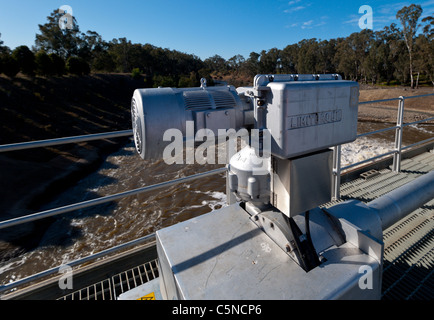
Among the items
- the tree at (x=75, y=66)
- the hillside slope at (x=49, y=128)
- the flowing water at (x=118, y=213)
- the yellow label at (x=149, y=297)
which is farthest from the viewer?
the tree at (x=75, y=66)

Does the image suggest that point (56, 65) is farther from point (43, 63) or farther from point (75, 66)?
point (75, 66)

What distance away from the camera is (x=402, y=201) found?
1.42 metres

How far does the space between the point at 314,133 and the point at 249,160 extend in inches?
9.8

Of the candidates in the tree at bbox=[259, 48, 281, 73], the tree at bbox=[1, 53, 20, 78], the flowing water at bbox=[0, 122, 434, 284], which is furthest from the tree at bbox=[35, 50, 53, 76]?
the tree at bbox=[259, 48, 281, 73]

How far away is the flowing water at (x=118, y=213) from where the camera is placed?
22.3 feet

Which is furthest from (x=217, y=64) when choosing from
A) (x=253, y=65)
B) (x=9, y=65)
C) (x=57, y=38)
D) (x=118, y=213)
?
(x=118, y=213)

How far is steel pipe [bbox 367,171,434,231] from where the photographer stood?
135 centimetres

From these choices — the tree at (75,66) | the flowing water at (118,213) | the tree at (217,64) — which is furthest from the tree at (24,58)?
the tree at (217,64)

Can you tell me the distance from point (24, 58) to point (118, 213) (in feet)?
60.8

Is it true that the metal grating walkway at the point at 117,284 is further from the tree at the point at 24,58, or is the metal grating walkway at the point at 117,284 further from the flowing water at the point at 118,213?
the tree at the point at 24,58

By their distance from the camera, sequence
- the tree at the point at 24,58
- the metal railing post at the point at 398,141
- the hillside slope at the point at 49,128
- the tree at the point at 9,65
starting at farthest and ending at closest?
the tree at the point at 24,58 → the tree at the point at 9,65 → the hillside slope at the point at 49,128 → the metal railing post at the point at 398,141

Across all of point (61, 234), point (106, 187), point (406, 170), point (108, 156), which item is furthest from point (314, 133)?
point (108, 156)

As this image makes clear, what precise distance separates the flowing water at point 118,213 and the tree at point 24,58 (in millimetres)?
13628

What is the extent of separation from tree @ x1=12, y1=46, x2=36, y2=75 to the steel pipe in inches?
979
